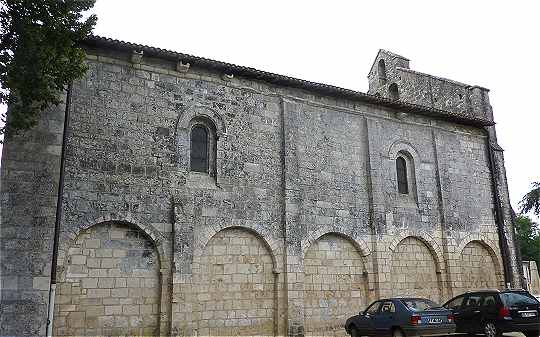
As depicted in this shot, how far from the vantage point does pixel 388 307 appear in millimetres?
11734

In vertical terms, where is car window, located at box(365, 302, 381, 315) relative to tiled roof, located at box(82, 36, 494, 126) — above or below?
below

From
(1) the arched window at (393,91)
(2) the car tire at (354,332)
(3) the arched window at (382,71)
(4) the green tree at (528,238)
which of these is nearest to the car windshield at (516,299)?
(2) the car tire at (354,332)

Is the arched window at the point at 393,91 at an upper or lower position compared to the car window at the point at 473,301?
upper

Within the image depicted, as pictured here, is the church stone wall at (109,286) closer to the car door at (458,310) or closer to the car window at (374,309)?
the car window at (374,309)

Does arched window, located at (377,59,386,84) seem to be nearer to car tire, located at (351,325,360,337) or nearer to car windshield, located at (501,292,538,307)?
car windshield, located at (501,292,538,307)

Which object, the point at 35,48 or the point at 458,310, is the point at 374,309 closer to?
the point at 458,310

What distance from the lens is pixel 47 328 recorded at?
383 inches

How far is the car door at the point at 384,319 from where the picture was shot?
11430 mm

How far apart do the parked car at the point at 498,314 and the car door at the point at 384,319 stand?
2.37m

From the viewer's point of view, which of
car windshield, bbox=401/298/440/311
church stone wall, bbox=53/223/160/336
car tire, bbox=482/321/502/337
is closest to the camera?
church stone wall, bbox=53/223/160/336

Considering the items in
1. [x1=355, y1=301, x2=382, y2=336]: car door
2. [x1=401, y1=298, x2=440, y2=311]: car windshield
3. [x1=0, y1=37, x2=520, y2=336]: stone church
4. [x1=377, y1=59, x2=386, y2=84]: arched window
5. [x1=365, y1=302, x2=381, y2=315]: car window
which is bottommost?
[x1=355, y1=301, x2=382, y2=336]: car door

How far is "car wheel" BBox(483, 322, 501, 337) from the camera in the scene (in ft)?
38.0

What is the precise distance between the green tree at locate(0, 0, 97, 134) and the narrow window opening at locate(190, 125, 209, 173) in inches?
161

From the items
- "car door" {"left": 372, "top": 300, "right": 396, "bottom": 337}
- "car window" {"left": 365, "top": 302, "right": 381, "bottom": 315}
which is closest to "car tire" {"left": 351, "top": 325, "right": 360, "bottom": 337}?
"car window" {"left": 365, "top": 302, "right": 381, "bottom": 315}
